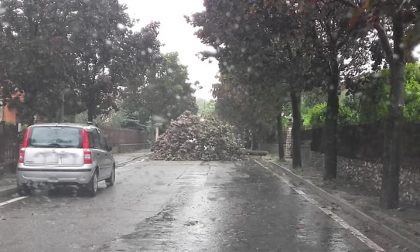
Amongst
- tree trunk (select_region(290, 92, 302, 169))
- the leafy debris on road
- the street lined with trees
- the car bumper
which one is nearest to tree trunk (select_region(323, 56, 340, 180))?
the street lined with trees

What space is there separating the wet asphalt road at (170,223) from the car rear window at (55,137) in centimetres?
129

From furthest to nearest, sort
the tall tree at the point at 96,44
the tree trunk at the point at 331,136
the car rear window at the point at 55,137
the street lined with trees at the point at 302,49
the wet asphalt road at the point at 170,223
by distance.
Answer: the tall tree at the point at 96,44 → the tree trunk at the point at 331,136 → the street lined with trees at the point at 302,49 → the car rear window at the point at 55,137 → the wet asphalt road at the point at 170,223

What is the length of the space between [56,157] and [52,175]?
1.45ft

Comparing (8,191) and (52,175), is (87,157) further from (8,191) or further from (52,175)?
(8,191)

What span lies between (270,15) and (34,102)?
8.10 m

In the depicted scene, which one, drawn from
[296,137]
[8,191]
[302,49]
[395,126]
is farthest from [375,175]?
[296,137]

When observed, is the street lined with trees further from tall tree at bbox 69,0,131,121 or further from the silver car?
the silver car

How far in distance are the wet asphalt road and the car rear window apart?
1293mm

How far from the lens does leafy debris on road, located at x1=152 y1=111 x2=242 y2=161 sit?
36.1m

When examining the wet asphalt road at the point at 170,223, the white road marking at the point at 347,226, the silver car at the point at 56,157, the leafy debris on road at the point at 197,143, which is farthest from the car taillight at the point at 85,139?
the leafy debris on road at the point at 197,143

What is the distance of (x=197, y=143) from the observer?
120ft

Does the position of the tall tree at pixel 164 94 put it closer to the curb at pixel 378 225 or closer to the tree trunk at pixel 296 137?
the tree trunk at pixel 296 137

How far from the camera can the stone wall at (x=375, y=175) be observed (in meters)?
12.0

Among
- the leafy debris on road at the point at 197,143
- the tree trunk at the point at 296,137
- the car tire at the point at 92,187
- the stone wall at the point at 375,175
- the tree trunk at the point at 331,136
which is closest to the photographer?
the stone wall at the point at 375,175
